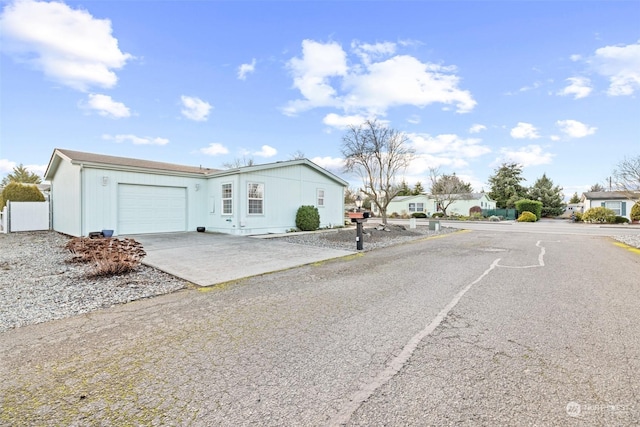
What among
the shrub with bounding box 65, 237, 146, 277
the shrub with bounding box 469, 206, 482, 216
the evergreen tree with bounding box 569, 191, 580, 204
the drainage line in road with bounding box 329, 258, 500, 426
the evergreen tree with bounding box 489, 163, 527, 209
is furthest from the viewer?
the evergreen tree with bounding box 569, 191, 580, 204

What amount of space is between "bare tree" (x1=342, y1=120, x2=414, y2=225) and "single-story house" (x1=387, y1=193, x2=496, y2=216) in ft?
72.7

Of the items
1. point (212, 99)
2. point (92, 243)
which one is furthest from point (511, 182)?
point (92, 243)

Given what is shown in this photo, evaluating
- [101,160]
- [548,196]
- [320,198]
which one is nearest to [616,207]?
[548,196]

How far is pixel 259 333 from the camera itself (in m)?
3.32

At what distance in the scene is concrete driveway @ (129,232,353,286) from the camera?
6262 mm

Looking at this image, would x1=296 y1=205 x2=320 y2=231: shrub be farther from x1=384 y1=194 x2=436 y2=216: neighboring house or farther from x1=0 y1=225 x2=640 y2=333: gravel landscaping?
x1=384 y1=194 x2=436 y2=216: neighboring house

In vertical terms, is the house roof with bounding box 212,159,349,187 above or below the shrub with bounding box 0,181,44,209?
above

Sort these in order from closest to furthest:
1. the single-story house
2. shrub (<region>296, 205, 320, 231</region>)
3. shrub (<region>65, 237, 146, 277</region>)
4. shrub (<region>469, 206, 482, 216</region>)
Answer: shrub (<region>65, 237, 146, 277</region>) < shrub (<region>296, 205, 320, 231</region>) < shrub (<region>469, 206, 482, 216</region>) < the single-story house

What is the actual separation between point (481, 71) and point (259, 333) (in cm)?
1466

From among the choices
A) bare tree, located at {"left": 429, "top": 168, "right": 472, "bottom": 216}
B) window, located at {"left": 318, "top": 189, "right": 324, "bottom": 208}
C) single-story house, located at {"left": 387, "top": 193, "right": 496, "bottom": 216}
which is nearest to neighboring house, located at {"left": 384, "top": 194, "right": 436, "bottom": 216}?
single-story house, located at {"left": 387, "top": 193, "right": 496, "bottom": 216}

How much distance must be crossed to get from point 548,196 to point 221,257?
47.1m

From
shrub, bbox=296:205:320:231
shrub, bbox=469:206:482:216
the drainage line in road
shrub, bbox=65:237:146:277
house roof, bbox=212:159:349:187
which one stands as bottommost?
the drainage line in road

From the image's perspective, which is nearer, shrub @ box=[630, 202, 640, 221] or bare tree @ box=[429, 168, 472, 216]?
shrub @ box=[630, 202, 640, 221]

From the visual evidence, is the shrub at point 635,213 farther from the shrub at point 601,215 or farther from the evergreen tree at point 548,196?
the evergreen tree at point 548,196
